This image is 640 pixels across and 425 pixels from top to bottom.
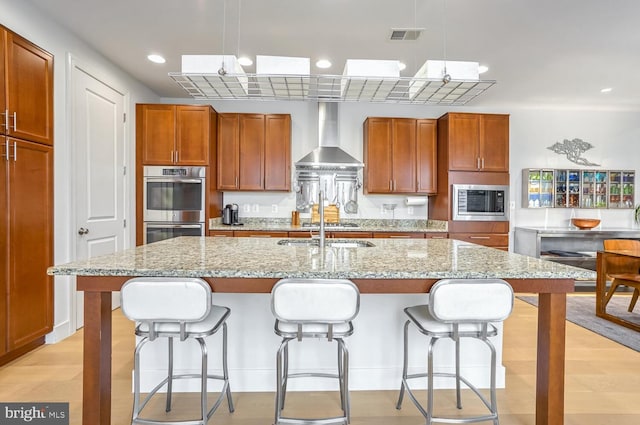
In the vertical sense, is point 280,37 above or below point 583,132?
above

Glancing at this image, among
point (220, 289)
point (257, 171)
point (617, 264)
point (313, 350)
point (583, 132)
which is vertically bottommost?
point (313, 350)

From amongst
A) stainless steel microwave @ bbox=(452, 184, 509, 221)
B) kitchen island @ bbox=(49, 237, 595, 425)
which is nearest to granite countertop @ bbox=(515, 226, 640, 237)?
stainless steel microwave @ bbox=(452, 184, 509, 221)

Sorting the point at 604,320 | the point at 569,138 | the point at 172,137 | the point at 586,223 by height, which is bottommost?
the point at 604,320

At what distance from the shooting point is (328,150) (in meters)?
4.68

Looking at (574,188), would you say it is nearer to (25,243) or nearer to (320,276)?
(320,276)

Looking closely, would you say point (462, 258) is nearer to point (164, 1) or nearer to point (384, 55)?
point (384, 55)

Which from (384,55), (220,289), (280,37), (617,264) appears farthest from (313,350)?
(617,264)

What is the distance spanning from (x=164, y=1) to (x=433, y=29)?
83.2 inches

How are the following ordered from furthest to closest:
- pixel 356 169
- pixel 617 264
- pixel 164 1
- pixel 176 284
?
pixel 356 169, pixel 617 264, pixel 164 1, pixel 176 284

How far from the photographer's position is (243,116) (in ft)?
14.8

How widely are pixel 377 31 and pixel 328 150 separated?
6.05 feet

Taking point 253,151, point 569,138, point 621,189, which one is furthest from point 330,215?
point 621,189

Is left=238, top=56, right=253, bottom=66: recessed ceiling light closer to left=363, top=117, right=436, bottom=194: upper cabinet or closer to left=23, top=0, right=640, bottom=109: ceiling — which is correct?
left=23, top=0, right=640, bottom=109: ceiling

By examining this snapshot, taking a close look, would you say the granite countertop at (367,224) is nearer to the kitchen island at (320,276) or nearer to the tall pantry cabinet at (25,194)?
the tall pantry cabinet at (25,194)
